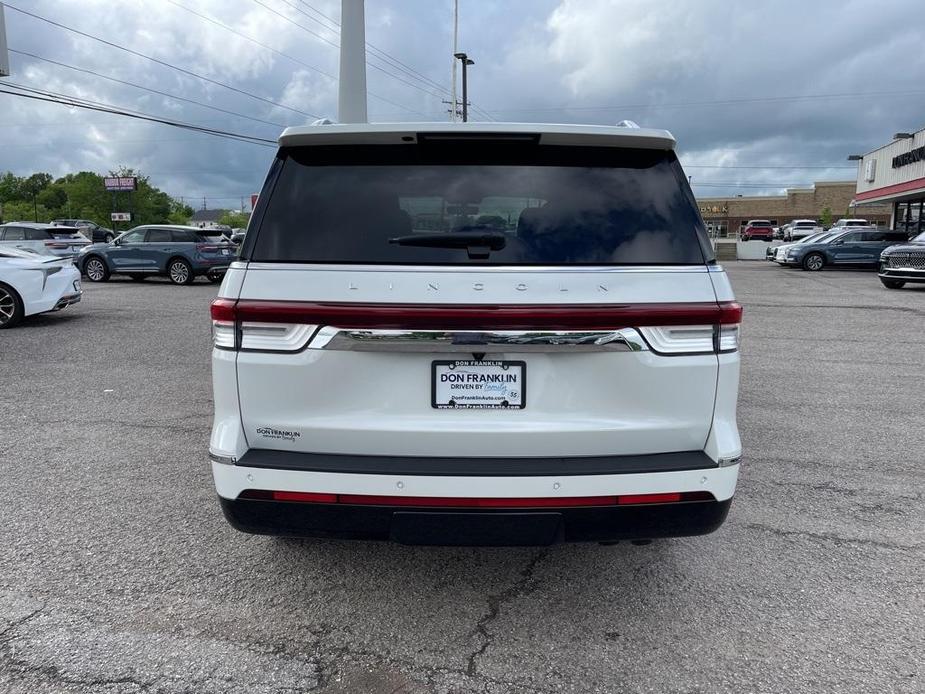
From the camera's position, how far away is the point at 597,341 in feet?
8.61

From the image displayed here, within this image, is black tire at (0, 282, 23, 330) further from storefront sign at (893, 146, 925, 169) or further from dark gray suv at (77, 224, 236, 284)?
storefront sign at (893, 146, 925, 169)

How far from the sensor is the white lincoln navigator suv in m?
2.61

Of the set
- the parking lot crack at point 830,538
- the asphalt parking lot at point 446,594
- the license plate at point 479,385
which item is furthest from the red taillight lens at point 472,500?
the parking lot crack at point 830,538

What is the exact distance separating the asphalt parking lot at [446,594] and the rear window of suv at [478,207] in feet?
5.01

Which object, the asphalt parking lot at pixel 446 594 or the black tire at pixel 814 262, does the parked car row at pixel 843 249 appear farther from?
the asphalt parking lot at pixel 446 594

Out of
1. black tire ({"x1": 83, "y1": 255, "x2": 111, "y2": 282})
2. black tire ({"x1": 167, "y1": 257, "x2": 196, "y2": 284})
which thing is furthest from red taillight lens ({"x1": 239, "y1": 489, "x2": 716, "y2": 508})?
black tire ({"x1": 83, "y1": 255, "x2": 111, "y2": 282})

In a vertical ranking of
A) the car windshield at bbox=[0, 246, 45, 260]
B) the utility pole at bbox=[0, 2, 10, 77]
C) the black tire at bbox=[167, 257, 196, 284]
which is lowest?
the black tire at bbox=[167, 257, 196, 284]

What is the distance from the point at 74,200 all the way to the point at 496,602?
445 feet

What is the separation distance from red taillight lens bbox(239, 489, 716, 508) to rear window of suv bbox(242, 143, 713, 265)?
2.86 ft

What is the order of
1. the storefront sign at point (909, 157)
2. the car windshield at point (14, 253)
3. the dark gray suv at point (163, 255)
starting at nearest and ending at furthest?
the car windshield at point (14, 253) < the dark gray suv at point (163, 255) < the storefront sign at point (909, 157)

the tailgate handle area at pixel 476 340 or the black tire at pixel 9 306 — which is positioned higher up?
the tailgate handle area at pixel 476 340

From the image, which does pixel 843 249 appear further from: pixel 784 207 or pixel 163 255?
pixel 784 207

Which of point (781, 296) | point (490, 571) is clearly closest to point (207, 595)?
point (490, 571)

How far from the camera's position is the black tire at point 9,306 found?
1141 centimetres
